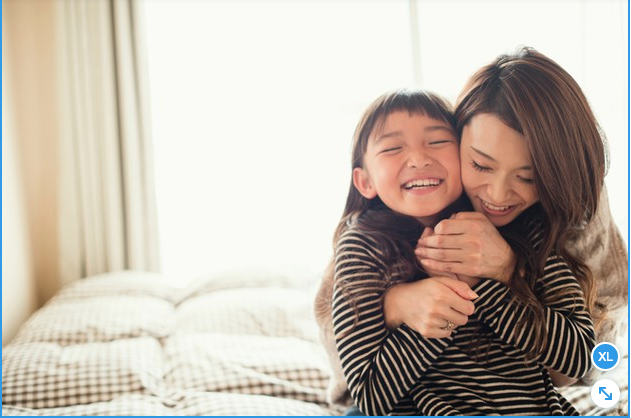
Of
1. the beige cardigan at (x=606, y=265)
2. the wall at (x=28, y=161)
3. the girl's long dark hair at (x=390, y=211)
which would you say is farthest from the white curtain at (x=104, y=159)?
the beige cardigan at (x=606, y=265)

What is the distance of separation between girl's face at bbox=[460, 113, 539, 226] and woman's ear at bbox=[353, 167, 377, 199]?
0.39ft

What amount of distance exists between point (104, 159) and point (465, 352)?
1090mm

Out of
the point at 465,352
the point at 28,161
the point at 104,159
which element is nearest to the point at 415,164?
the point at 465,352

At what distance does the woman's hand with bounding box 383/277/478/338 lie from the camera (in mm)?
681

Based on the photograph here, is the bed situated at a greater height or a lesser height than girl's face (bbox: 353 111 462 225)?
lesser

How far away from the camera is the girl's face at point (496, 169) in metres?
0.67

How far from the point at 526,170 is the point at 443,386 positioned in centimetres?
28

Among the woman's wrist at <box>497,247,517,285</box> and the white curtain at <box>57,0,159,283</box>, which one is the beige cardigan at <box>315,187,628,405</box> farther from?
the white curtain at <box>57,0,159,283</box>

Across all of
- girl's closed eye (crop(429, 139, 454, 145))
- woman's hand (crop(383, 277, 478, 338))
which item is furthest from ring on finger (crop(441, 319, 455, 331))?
girl's closed eye (crop(429, 139, 454, 145))

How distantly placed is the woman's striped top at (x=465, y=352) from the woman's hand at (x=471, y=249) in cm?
2

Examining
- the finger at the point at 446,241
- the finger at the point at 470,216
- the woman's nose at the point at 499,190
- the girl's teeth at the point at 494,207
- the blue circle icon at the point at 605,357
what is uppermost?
the woman's nose at the point at 499,190

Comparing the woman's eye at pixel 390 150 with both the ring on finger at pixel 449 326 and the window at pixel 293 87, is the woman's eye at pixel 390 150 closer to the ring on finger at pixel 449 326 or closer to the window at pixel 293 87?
the window at pixel 293 87

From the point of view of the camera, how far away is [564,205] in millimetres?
680

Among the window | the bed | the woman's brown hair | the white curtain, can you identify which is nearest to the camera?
the woman's brown hair
